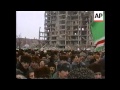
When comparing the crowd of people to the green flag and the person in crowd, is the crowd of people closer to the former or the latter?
the person in crowd

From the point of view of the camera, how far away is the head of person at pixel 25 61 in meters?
14.2

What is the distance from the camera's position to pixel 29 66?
46.5 ft

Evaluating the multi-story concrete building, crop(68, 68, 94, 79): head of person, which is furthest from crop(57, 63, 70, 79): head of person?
the multi-story concrete building

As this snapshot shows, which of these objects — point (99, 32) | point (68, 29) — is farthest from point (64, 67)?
point (99, 32)

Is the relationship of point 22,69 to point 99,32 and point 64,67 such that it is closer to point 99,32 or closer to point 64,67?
point 64,67

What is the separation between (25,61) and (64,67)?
102cm

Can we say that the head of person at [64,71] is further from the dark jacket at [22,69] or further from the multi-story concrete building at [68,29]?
the dark jacket at [22,69]

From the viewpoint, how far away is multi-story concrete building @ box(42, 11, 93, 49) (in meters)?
Result: 14.2

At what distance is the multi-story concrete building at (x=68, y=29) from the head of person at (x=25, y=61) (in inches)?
25.9
